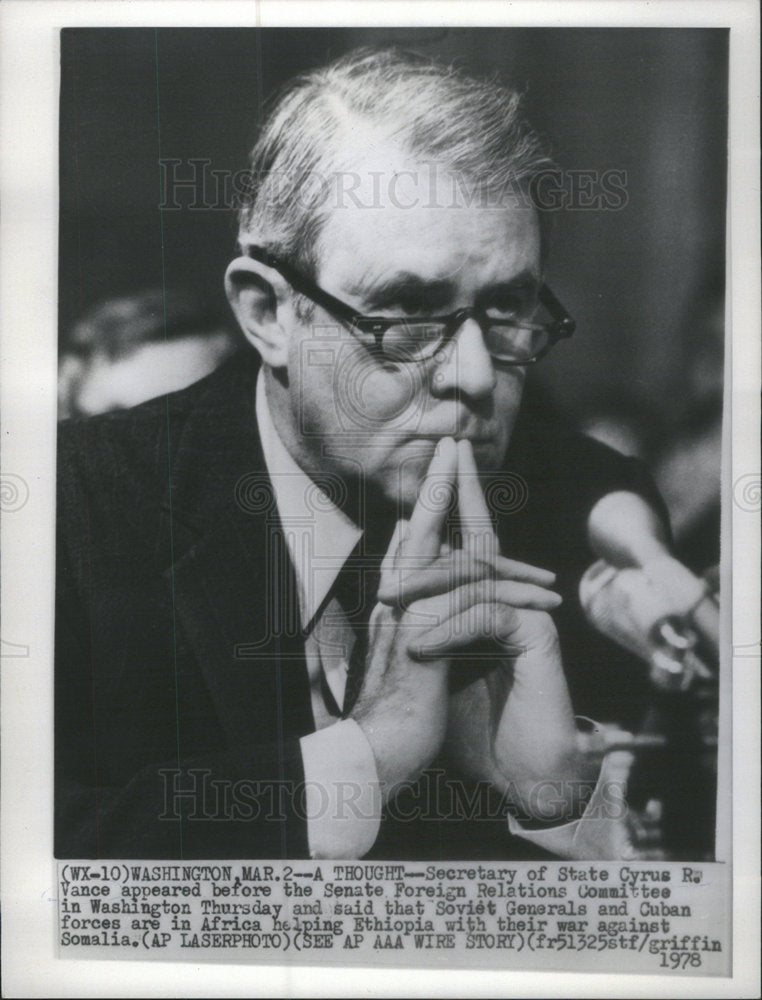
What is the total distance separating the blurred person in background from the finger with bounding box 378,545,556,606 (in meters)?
0.75

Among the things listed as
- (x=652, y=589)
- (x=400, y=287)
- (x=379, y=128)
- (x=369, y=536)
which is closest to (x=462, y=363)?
(x=400, y=287)

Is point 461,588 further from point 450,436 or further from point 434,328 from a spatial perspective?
point 434,328

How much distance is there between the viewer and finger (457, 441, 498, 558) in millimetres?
2209

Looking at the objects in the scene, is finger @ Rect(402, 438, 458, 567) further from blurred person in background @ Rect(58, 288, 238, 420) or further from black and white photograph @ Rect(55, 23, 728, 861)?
blurred person in background @ Rect(58, 288, 238, 420)

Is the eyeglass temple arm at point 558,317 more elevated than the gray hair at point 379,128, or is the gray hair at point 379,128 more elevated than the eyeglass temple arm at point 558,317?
the gray hair at point 379,128

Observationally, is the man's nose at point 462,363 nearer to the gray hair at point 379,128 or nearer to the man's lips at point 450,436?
the man's lips at point 450,436

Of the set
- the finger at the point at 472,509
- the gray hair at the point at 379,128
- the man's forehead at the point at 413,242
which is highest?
the gray hair at the point at 379,128

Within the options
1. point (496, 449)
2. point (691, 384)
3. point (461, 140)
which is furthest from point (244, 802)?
point (461, 140)

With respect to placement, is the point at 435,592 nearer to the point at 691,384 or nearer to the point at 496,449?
the point at 496,449

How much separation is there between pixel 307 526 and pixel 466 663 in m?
0.54

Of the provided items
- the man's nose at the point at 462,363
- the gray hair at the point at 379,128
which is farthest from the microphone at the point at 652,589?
the gray hair at the point at 379,128

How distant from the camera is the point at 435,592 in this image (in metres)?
2.21

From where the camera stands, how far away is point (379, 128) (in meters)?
2.19

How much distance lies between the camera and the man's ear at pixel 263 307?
2217 millimetres
